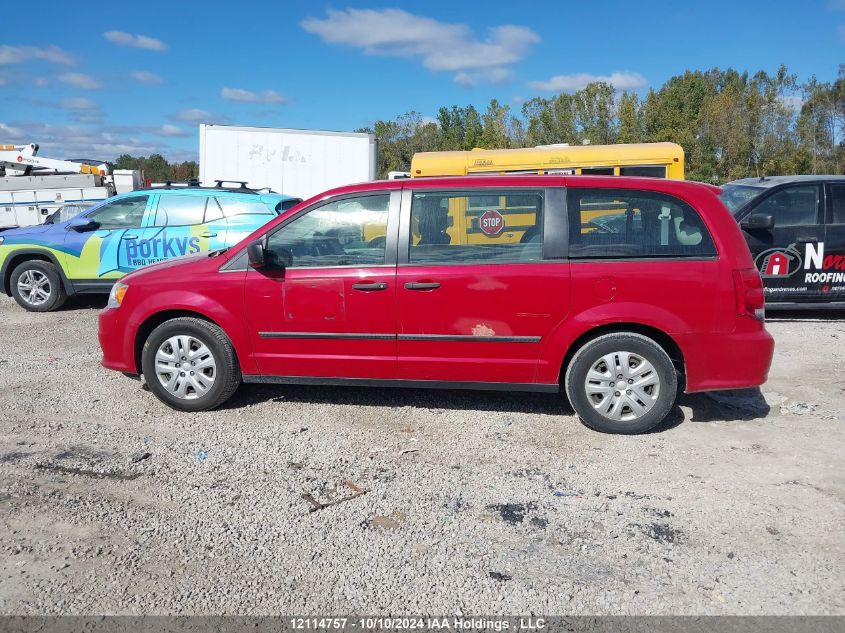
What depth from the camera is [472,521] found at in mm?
3432

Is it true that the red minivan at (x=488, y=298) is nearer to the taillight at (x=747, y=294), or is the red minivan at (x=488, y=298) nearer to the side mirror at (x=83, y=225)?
the taillight at (x=747, y=294)

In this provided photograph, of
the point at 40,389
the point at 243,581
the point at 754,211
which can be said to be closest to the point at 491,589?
the point at 243,581

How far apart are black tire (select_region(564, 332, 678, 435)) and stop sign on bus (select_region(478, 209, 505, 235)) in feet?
3.35

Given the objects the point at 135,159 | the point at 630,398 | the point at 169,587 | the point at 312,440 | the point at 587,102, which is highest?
the point at 135,159

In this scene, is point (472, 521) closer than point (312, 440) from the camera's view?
Yes

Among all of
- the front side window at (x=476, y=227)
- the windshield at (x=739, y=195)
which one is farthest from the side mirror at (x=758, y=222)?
the front side window at (x=476, y=227)

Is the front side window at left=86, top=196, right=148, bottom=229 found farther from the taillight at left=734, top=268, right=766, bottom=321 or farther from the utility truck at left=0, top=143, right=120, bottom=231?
the utility truck at left=0, top=143, right=120, bottom=231

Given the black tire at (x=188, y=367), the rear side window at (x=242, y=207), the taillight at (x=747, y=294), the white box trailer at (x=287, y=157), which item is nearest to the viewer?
the taillight at (x=747, y=294)

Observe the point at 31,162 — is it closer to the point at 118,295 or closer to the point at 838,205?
the point at 118,295

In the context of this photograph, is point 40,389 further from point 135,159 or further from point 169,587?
point 135,159

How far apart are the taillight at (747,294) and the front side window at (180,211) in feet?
22.3

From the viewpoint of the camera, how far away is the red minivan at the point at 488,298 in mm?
4438

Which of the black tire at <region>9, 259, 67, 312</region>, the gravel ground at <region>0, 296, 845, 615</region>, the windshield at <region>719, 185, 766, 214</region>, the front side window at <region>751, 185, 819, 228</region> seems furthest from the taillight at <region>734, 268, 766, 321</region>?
the black tire at <region>9, 259, 67, 312</region>

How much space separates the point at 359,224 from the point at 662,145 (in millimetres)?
7603
